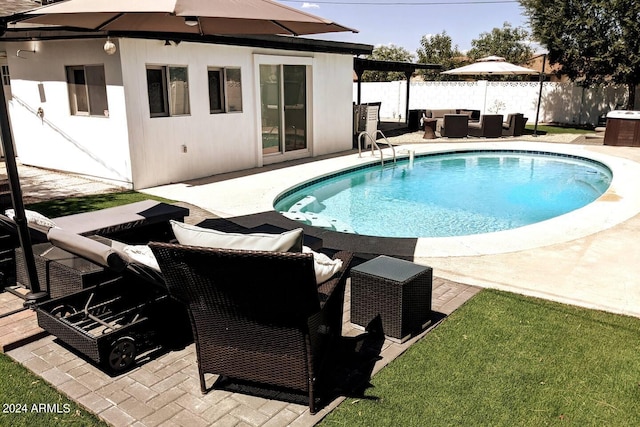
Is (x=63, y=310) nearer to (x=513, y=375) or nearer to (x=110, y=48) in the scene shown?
(x=513, y=375)

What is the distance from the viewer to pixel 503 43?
4641cm

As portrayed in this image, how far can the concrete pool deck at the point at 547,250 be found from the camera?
513 cm

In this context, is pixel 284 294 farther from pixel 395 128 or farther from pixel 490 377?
pixel 395 128

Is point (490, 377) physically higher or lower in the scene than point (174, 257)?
lower

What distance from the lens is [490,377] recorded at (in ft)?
11.6

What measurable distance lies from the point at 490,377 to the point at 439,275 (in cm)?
206

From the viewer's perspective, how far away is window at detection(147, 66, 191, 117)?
10.2 metres

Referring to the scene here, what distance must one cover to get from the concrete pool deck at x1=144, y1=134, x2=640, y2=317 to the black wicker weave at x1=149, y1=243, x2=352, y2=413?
109 inches

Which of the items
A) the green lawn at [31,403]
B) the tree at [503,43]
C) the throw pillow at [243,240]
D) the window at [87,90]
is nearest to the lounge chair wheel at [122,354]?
the green lawn at [31,403]

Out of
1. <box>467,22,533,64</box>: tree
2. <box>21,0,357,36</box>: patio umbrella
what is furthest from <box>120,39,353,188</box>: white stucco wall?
<box>467,22,533,64</box>: tree

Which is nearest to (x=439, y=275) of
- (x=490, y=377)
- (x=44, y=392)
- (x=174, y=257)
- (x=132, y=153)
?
(x=490, y=377)

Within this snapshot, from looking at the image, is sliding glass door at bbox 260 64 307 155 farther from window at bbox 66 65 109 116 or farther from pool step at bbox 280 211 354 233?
pool step at bbox 280 211 354 233

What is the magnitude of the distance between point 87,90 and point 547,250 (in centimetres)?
914

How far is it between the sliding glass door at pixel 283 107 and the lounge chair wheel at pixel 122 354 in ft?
31.7
